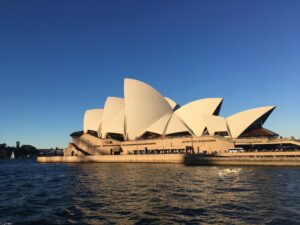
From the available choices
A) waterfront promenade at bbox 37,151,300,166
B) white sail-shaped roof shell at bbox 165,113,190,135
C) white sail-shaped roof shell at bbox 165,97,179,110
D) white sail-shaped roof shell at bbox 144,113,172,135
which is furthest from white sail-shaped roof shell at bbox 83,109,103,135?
white sail-shaped roof shell at bbox 165,113,190,135

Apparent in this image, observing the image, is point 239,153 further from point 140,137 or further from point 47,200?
point 47,200

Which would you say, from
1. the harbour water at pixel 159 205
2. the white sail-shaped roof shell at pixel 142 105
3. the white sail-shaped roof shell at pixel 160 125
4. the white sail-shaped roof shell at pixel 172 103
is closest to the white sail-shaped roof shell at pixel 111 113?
the white sail-shaped roof shell at pixel 142 105

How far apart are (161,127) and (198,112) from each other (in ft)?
38.0

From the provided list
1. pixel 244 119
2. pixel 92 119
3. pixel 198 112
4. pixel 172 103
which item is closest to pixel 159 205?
pixel 244 119

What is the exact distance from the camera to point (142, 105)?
3573 inches

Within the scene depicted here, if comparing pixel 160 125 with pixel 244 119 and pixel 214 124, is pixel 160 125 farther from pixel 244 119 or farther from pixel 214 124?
pixel 244 119

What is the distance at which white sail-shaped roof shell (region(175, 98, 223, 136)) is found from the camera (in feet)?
279

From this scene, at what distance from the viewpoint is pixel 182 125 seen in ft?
290

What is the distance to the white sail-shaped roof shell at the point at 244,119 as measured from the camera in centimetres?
7562

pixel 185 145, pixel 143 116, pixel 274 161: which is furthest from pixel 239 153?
pixel 143 116

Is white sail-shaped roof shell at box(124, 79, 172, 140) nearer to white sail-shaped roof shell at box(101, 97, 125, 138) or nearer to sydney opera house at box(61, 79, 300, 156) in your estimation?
sydney opera house at box(61, 79, 300, 156)

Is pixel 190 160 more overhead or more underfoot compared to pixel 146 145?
more underfoot

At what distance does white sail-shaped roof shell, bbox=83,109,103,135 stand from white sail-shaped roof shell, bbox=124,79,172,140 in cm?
2210

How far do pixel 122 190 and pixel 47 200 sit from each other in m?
6.66
